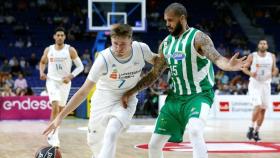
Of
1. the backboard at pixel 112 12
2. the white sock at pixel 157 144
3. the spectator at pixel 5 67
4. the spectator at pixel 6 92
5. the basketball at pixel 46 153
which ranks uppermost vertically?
the backboard at pixel 112 12

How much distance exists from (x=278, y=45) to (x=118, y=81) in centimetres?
2293

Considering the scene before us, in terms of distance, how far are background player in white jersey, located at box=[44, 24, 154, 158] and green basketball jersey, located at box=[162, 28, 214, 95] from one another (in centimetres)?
36

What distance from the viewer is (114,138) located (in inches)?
218

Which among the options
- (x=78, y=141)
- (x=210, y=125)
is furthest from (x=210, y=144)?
(x=210, y=125)

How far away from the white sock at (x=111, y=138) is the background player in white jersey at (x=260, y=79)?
6286 millimetres

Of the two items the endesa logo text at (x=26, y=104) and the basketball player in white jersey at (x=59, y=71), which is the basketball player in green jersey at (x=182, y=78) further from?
the endesa logo text at (x=26, y=104)

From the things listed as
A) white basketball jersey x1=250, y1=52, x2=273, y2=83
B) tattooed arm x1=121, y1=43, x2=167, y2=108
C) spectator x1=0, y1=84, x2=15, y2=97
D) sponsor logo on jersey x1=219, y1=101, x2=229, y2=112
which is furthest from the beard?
spectator x1=0, y1=84, x2=15, y2=97

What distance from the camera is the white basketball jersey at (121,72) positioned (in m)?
5.73

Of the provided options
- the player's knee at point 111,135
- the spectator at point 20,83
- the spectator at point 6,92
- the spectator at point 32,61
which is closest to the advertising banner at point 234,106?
the spectator at point 20,83

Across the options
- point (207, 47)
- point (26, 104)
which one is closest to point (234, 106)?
point (26, 104)

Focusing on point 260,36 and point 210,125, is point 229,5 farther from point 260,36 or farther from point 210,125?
point 210,125

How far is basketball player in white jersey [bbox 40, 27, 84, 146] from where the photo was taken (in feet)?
32.8

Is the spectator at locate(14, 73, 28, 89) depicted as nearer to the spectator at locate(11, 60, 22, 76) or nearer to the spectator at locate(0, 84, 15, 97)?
the spectator at locate(0, 84, 15, 97)

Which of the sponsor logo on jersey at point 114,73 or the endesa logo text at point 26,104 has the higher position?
the sponsor logo on jersey at point 114,73
